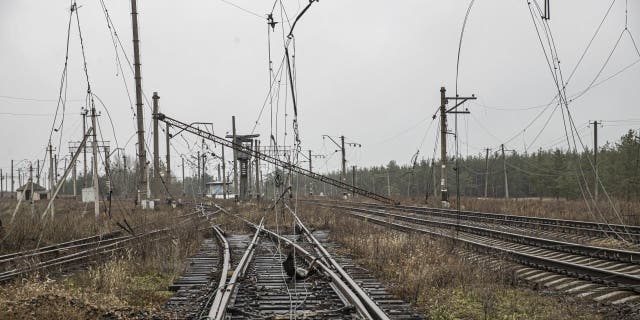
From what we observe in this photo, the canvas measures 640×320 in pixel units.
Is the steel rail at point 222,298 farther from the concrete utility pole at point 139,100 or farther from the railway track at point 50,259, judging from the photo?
the concrete utility pole at point 139,100

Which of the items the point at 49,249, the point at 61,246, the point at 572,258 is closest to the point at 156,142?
the point at 61,246

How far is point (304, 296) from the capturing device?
7738mm

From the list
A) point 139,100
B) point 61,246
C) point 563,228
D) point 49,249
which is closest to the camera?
point 49,249

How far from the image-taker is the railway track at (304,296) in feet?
21.3

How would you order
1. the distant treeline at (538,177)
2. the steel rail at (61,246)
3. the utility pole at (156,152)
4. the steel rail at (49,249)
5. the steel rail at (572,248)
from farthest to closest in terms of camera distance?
the distant treeline at (538,177)
the utility pole at (156,152)
the steel rail at (572,248)
the steel rail at (61,246)
the steel rail at (49,249)

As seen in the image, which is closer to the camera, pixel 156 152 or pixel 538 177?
pixel 156 152

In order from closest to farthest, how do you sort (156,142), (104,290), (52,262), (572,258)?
(104,290) < (52,262) < (572,258) < (156,142)

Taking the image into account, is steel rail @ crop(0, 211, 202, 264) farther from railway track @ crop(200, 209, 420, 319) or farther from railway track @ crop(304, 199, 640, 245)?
railway track @ crop(304, 199, 640, 245)

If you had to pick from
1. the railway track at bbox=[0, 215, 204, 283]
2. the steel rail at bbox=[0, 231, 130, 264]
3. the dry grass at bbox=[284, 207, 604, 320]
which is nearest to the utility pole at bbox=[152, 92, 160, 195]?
the steel rail at bbox=[0, 231, 130, 264]

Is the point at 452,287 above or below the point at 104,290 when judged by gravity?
below

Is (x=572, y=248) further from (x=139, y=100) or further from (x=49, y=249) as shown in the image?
(x=139, y=100)

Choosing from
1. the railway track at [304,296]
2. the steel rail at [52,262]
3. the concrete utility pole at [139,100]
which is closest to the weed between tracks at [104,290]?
the steel rail at [52,262]

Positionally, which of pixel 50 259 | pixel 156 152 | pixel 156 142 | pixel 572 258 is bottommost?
pixel 572 258

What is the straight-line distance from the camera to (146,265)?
10.3m
